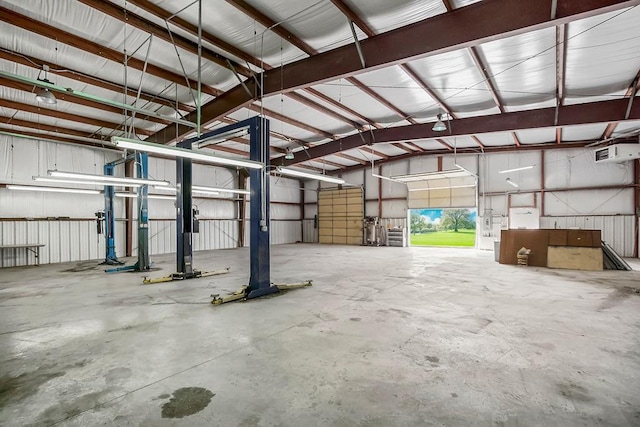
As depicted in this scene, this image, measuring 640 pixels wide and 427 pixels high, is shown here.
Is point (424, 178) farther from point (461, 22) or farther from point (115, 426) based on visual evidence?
point (115, 426)

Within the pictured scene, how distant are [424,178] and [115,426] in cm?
1621

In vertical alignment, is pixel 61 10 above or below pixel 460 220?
above

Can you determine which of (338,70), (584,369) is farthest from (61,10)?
(584,369)

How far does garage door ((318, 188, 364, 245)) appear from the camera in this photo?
20094 mm

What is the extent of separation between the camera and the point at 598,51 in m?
6.34

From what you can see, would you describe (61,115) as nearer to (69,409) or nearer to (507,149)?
(69,409)

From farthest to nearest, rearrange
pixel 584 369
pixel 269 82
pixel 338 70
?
1. pixel 269 82
2. pixel 338 70
3. pixel 584 369

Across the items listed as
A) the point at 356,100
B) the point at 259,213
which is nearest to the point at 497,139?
the point at 356,100

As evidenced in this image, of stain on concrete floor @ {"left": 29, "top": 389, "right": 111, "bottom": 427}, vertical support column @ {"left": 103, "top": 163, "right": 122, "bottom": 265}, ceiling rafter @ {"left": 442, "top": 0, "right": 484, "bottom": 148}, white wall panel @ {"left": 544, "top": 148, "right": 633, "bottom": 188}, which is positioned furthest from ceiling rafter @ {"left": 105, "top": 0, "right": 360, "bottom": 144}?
white wall panel @ {"left": 544, "top": 148, "right": 633, "bottom": 188}

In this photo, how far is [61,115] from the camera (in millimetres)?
9625

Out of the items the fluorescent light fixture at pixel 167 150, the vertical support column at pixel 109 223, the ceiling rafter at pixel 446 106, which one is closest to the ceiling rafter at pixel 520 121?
the ceiling rafter at pixel 446 106

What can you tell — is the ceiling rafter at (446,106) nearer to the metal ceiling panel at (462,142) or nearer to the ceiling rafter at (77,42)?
the metal ceiling panel at (462,142)

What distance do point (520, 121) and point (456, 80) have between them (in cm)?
347

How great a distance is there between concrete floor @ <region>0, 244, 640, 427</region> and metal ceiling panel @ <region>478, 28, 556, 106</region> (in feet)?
16.4
